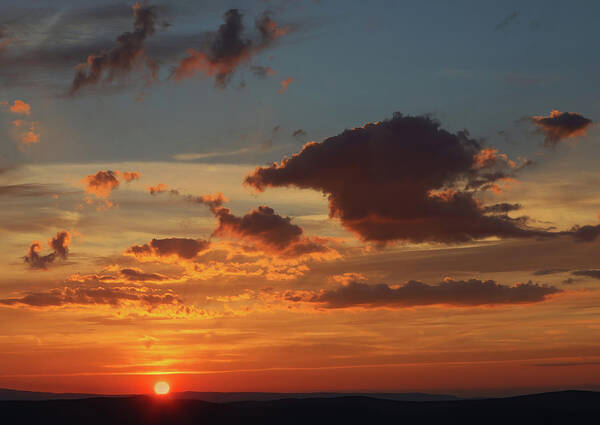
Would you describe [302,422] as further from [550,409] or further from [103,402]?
[550,409]

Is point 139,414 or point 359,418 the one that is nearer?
point 139,414

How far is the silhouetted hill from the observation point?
591ft

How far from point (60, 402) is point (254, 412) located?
49979 millimetres

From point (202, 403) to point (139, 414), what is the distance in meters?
17.2

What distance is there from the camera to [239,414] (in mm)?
190000

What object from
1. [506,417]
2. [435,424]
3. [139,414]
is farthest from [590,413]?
[139,414]

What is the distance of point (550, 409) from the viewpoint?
641ft

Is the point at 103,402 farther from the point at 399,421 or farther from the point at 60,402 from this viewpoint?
the point at 399,421

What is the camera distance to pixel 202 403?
193 meters

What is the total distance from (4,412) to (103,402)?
2357 centimetres

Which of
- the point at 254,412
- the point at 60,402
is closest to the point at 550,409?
the point at 254,412

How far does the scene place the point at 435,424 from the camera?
615ft

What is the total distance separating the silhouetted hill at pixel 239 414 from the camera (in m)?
180

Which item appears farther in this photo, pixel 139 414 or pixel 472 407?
pixel 472 407
